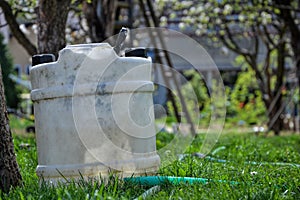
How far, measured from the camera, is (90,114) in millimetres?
3371

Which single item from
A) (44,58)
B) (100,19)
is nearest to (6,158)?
(44,58)

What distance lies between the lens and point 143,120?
11.5 ft

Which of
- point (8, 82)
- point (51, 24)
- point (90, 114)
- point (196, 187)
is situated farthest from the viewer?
point (8, 82)

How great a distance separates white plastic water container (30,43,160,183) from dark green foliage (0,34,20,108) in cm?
1431

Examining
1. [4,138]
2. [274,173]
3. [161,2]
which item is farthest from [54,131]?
[161,2]

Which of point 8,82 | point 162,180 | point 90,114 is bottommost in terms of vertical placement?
point 8,82

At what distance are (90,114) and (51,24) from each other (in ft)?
8.84

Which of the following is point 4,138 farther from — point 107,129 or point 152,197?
Result: point 152,197

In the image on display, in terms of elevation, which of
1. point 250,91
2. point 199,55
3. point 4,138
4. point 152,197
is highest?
point 4,138

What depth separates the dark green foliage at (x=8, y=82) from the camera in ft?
57.4

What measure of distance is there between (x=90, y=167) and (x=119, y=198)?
55cm

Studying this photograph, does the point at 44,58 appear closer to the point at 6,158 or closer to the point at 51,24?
the point at 6,158

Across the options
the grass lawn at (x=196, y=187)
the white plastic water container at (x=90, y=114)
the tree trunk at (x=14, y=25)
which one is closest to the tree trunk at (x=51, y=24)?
the tree trunk at (x=14, y=25)

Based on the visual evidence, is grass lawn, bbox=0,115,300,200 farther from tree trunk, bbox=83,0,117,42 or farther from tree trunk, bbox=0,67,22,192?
tree trunk, bbox=83,0,117,42
